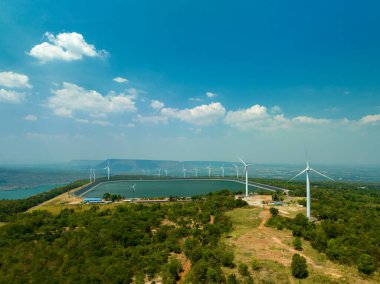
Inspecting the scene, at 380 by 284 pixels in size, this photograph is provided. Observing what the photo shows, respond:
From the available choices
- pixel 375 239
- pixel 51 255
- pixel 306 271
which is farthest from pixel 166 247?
pixel 375 239

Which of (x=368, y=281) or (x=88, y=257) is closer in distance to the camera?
(x=368, y=281)

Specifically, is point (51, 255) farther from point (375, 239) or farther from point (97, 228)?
point (375, 239)

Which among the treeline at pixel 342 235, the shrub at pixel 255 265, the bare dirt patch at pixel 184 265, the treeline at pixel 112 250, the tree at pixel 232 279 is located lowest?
the bare dirt patch at pixel 184 265

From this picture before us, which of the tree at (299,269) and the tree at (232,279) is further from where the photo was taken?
the tree at (299,269)

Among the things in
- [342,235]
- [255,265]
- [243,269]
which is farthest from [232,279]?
[342,235]

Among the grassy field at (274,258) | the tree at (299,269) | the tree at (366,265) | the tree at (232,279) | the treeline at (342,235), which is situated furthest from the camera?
the treeline at (342,235)

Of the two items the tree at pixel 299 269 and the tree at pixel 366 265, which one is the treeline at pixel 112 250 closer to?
the tree at pixel 299 269

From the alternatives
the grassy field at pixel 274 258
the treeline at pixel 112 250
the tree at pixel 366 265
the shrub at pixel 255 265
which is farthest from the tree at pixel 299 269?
the treeline at pixel 112 250
